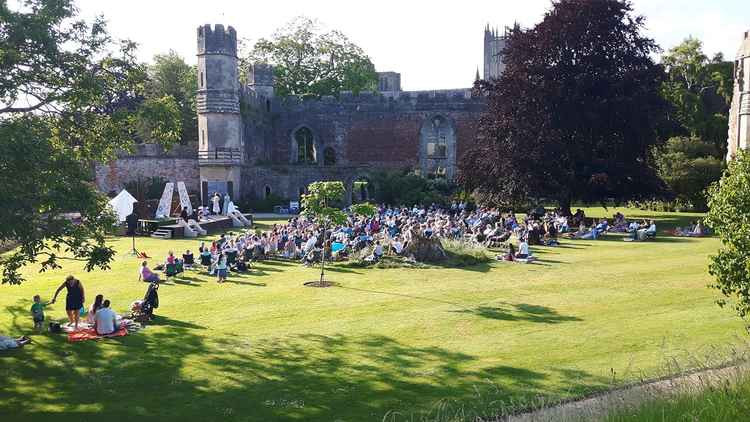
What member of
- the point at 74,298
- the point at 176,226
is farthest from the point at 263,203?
the point at 74,298

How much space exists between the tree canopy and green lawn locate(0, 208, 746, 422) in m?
13.3

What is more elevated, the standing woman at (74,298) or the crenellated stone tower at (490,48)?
the crenellated stone tower at (490,48)

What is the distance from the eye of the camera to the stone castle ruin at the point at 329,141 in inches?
1790

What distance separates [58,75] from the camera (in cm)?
1290

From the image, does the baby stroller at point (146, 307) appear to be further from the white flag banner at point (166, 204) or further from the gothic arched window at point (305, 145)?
the gothic arched window at point (305, 145)

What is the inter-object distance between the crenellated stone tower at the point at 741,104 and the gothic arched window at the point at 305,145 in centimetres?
2963

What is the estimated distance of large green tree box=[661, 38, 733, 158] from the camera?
4369 cm

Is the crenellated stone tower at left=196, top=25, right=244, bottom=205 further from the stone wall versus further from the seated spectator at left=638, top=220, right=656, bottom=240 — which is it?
the seated spectator at left=638, top=220, right=656, bottom=240

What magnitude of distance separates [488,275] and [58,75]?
42.8ft

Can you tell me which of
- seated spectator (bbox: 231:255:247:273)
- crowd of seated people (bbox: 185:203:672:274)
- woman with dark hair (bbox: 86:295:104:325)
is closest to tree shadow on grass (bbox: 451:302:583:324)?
crowd of seated people (bbox: 185:203:672:274)

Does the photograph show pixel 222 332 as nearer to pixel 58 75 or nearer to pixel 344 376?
pixel 344 376

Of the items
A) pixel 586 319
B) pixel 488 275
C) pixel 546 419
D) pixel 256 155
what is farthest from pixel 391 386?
pixel 256 155

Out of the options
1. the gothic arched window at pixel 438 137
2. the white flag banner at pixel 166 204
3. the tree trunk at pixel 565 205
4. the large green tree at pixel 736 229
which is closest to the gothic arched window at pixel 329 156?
the gothic arched window at pixel 438 137

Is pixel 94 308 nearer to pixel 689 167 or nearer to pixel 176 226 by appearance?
pixel 176 226
